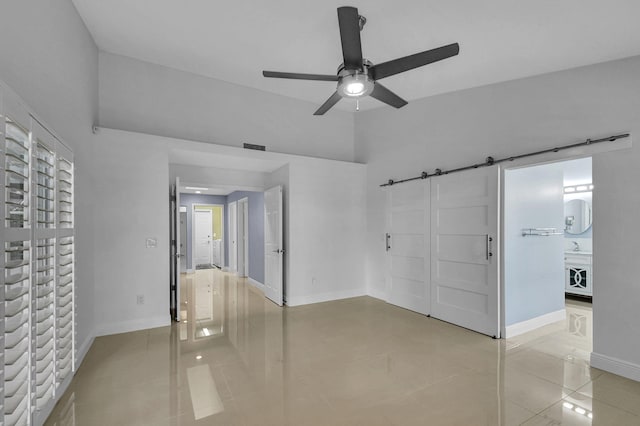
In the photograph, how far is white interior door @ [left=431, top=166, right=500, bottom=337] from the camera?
362 cm

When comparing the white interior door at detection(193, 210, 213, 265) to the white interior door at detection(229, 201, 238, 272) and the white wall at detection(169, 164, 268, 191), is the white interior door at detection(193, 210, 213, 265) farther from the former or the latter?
the white wall at detection(169, 164, 268, 191)

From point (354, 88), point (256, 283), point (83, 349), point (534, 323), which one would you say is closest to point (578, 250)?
point (534, 323)

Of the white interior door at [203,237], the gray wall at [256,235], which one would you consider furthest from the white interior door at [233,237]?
the white interior door at [203,237]

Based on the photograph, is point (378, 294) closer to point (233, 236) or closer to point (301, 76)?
point (301, 76)

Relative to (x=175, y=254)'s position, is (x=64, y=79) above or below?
above

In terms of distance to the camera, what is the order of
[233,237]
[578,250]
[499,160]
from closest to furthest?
[499,160]
[578,250]
[233,237]

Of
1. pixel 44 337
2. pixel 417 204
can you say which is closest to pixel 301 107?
pixel 417 204

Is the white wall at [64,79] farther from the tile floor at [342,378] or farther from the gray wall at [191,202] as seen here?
the gray wall at [191,202]

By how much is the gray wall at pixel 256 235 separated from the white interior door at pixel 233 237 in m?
1.01

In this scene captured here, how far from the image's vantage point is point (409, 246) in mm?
4711

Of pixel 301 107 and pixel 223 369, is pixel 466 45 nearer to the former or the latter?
pixel 301 107

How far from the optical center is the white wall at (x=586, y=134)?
265 cm

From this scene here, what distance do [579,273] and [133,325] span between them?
699 cm

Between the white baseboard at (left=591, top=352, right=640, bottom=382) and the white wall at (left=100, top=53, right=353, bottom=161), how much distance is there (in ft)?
14.6
